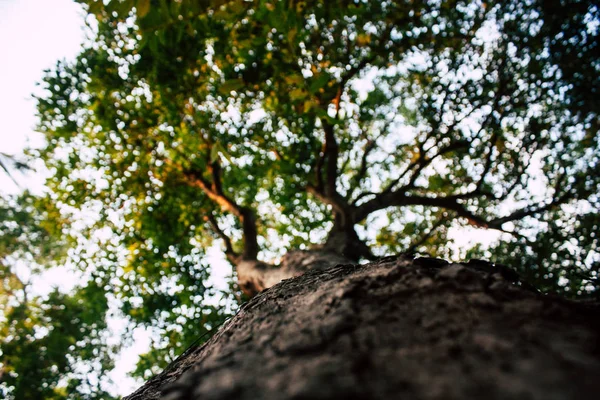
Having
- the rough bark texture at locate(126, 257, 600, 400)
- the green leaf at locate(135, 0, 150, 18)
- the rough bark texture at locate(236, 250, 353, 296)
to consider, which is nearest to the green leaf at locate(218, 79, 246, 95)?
the green leaf at locate(135, 0, 150, 18)

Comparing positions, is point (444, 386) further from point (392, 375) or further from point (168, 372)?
point (168, 372)

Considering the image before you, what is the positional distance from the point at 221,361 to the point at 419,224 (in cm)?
908

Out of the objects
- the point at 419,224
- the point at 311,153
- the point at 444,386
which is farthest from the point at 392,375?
the point at 419,224

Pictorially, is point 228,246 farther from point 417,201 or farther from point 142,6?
point 142,6

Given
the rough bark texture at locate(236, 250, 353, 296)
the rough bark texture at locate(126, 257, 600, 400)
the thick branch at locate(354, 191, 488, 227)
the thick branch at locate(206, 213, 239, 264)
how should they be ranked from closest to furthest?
1. the rough bark texture at locate(126, 257, 600, 400)
2. the rough bark texture at locate(236, 250, 353, 296)
3. the thick branch at locate(354, 191, 488, 227)
4. the thick branch at locate(206, 213, 239, 264)

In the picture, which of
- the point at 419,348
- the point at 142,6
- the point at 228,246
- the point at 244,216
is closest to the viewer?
the point at 419,348

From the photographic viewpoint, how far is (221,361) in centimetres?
79

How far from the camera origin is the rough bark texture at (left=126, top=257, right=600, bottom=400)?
0.51 meters

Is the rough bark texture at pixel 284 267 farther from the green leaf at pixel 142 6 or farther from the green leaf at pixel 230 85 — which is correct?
the green leaf at pixel 142 6

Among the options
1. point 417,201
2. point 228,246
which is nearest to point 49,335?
point 228,246

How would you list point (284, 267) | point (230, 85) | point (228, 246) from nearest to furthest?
point (230, 85)
point (284, 267)
point (228, 246)

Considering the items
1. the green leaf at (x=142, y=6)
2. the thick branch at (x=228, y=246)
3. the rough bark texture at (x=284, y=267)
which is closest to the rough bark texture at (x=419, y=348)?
the green leaf at (x=142, y=6)

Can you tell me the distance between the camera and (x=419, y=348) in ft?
2.07

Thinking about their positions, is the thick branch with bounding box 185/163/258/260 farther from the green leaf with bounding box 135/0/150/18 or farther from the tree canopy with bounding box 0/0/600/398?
the green leaf with bounding box 135/0/150/18
